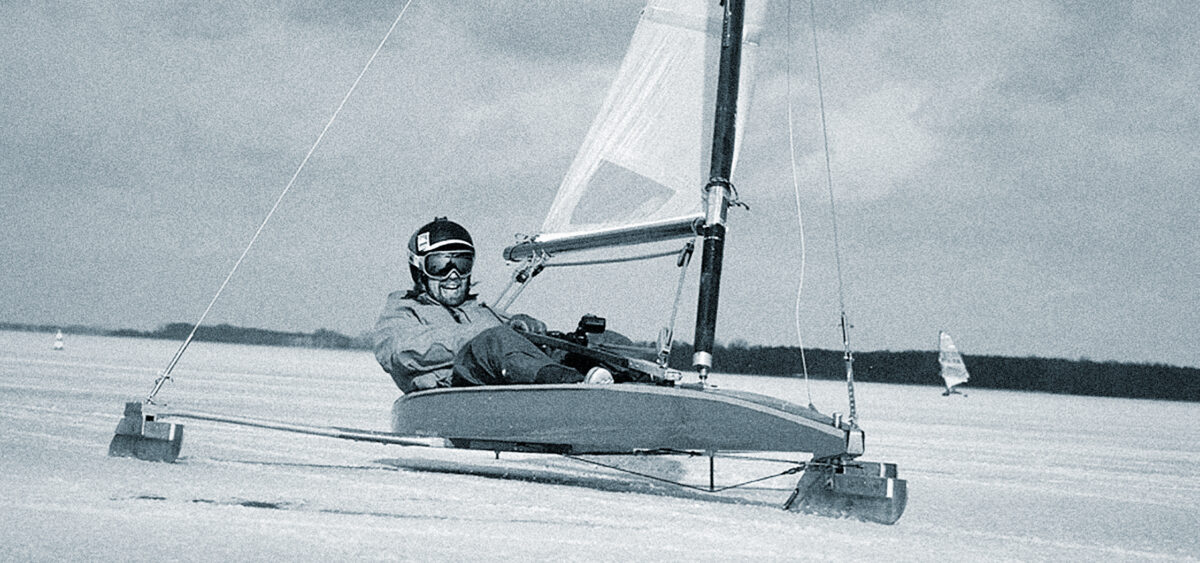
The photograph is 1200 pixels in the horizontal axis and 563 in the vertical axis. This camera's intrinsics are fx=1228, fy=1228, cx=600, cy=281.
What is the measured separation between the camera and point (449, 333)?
5.34 metres

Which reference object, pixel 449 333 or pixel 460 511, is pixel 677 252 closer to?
pixel 449 333

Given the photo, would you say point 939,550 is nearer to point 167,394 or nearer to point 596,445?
point 596,445

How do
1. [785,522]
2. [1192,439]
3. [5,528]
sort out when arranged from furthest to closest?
1. [1192,439]
2. [785,522]
3. [5,528]

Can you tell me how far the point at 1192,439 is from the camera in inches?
486

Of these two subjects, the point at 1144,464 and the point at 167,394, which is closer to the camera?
the point at 1144,464

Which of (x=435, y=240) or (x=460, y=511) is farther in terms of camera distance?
(x=435, y=240)

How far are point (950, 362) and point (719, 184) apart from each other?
31864mm

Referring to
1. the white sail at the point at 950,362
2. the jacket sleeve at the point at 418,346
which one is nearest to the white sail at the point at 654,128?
the jacket sleeve at the point at 418,346

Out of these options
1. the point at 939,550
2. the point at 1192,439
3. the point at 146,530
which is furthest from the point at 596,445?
the point at 1192,439

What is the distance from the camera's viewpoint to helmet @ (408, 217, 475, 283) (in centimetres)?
559

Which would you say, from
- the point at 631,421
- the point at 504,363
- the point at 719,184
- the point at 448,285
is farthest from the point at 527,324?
the point at 631,421

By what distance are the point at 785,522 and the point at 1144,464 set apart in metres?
5.13

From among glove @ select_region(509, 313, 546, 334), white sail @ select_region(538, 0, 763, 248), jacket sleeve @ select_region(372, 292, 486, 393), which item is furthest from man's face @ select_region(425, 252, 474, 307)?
white sail @ select_region(538, 0, 763, 248)

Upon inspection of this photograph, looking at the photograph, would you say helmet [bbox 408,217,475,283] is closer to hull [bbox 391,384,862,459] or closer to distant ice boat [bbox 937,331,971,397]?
hull [bbox 391,384,862,459]
